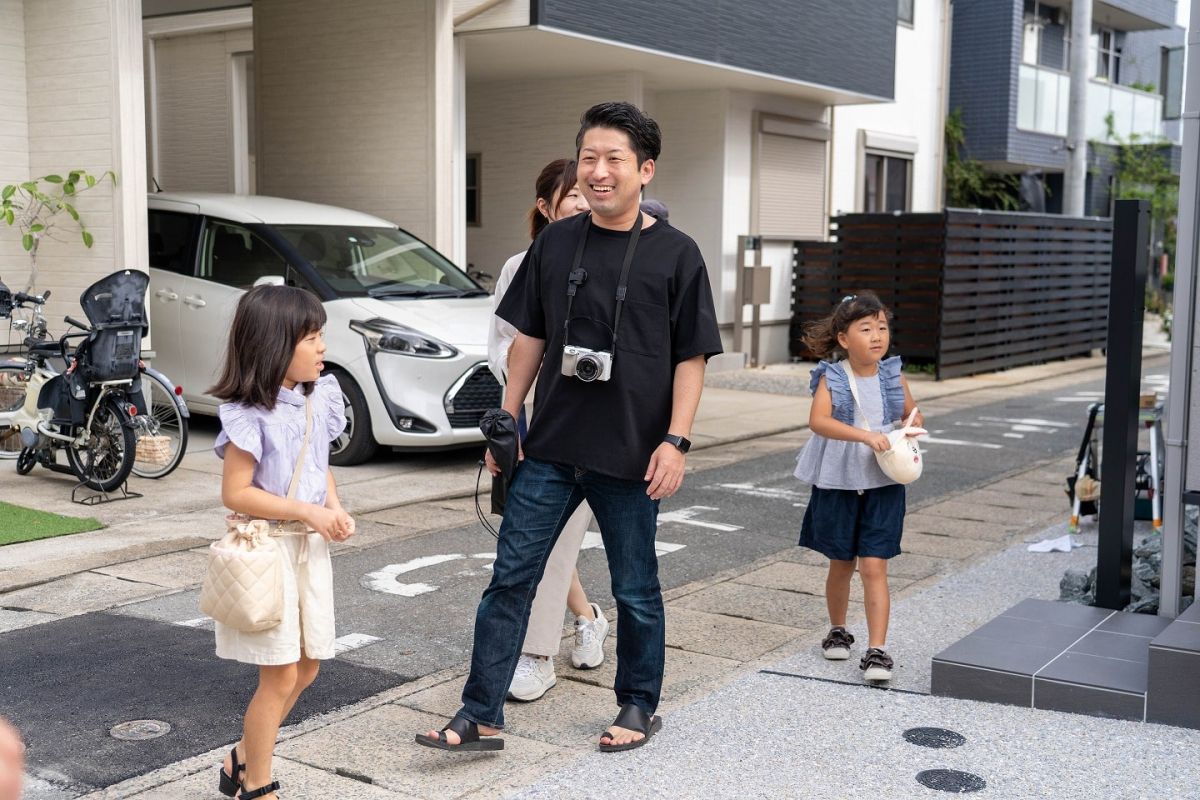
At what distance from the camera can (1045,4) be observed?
25.7 meters

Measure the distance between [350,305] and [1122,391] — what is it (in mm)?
5623

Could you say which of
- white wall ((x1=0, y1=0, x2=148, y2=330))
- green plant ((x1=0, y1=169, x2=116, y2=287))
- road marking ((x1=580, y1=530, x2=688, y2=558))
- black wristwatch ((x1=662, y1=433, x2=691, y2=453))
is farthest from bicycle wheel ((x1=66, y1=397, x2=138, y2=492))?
black wristwatch ((x1=662, y1=433, x2=691, y2=453))

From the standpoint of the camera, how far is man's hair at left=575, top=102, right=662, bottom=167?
3871 millimetres

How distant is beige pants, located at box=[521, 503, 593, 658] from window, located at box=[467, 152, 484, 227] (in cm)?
1200

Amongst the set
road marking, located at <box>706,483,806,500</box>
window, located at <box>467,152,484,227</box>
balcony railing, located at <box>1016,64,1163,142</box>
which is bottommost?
road marking, located at <box>706,483,806,500</box>

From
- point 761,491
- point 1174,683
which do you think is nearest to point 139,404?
point 761,491

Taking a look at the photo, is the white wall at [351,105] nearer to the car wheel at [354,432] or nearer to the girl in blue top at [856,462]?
the car wheel at [354,432]

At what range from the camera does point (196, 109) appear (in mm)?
16938

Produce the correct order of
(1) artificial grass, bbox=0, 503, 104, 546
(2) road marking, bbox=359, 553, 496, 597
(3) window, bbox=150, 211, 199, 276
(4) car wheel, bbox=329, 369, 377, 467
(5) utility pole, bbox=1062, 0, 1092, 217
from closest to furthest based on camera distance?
(2) road marking, bbox=359, 553, 496, 597 < (1) artificial grass, bbox=0, 503, 104, 546 < (4) car wheel, bbox=329, 369, 377, 467 < (3) window, bbox=150, 211, 199, 276 < (5) utility pole, bbox=1062, 0, 1092, 217

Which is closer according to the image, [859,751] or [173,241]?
[859,751]

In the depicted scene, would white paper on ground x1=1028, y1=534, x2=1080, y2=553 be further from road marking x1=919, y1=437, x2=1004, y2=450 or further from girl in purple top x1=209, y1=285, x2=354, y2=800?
girl in purple top x1=209, y1=285, x2=354, y2=800

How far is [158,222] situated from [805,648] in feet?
23.4

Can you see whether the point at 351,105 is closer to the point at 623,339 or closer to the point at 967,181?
the point at 623,339

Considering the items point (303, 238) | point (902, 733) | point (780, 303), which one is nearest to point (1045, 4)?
point (780, 303)
